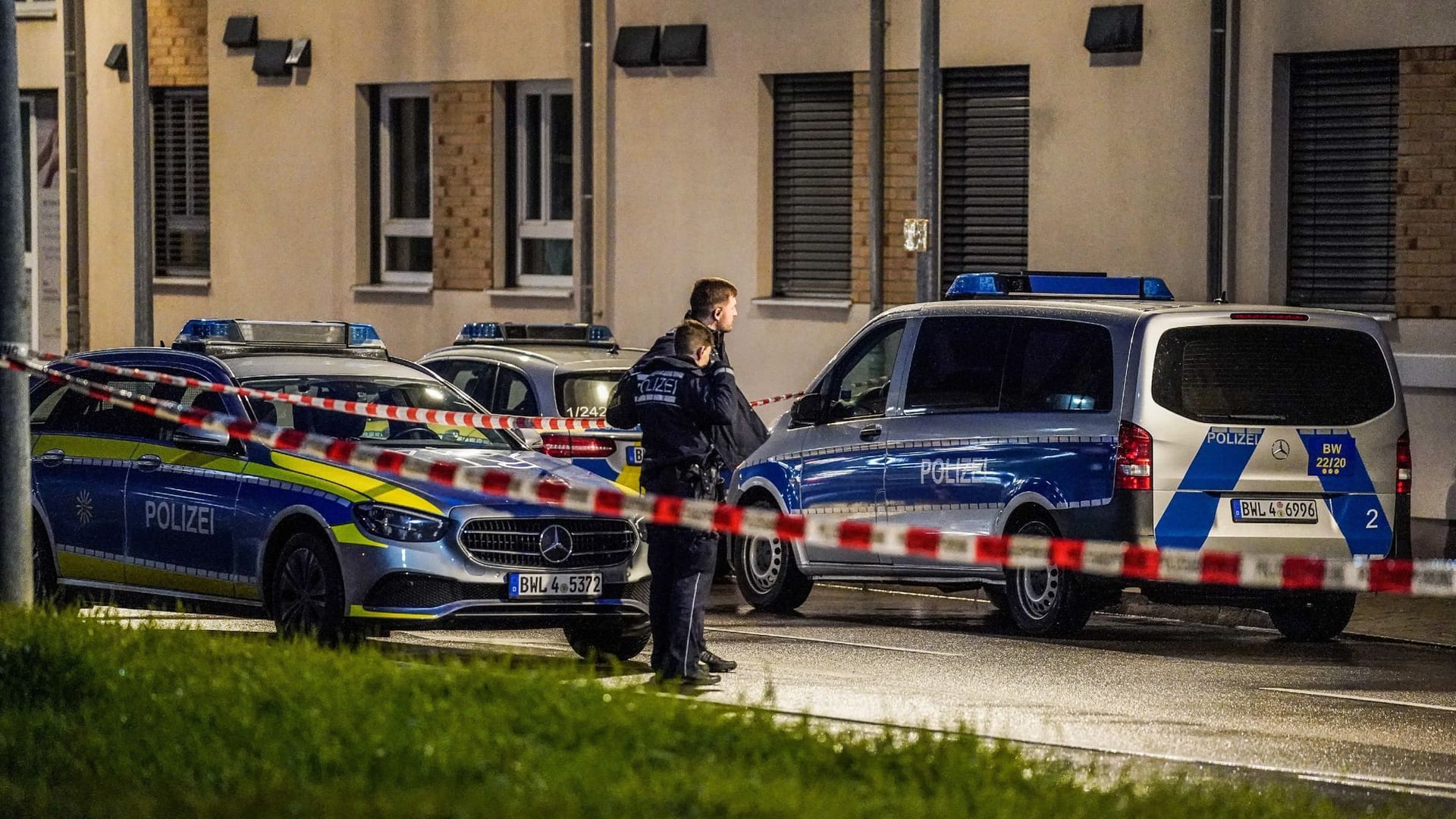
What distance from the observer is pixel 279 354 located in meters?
14.0

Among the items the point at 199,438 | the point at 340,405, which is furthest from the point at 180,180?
the point at 199,438

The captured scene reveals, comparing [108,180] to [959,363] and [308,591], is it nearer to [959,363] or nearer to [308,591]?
[959,363]

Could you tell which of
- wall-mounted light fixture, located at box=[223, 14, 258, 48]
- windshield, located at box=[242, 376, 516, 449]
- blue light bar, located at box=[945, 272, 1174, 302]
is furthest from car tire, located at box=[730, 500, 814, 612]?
wall-mounted light fixture, located at box=[223, 14, 258, 48]

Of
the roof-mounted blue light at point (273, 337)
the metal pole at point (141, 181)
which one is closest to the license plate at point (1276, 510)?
the roof-mounted blue light at point (273, 337)

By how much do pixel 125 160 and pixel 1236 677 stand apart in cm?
1884

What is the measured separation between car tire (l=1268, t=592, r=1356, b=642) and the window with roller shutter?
1650 centimetres

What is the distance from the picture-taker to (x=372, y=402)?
44.3 ft

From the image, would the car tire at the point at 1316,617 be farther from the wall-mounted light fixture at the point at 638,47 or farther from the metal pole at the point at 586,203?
the metal pole at the point at 586,203

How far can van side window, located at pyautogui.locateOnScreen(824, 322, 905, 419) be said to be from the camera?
1515cm

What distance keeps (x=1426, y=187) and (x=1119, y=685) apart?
24.0ft

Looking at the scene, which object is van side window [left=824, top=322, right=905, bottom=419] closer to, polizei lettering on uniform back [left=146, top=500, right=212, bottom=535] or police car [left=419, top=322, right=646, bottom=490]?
police car [left=419, top=322, right=646, bottom=490]

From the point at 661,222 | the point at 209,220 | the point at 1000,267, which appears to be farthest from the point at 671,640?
the point at 209,220

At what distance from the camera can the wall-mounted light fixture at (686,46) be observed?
23031mm

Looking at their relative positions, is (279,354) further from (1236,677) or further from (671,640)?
(1236,677)
